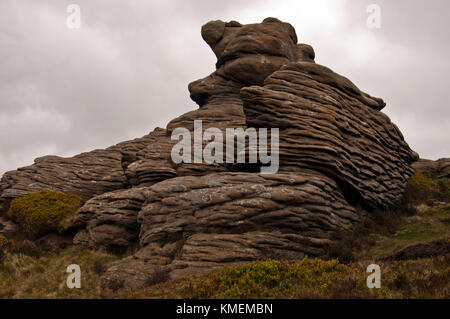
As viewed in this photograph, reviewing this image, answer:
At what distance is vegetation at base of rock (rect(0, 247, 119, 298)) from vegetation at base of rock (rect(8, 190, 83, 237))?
4.99 meters

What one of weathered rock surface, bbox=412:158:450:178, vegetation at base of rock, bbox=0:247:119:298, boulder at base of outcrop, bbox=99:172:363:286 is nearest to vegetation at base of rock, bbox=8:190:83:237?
vegetation at base of rock, bbox=0:247:119:298

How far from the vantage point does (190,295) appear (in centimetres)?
1334

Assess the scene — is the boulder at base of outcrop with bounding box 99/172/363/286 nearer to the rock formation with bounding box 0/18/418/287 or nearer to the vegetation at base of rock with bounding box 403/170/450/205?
the rock formation with bounding box 0/18/418/287

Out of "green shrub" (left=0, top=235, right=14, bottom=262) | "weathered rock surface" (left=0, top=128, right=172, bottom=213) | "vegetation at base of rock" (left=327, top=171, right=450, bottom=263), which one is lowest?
"green shrub" (left=0, top=235, right=14, bottom=262)

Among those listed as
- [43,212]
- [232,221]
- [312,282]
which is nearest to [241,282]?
[312,282]

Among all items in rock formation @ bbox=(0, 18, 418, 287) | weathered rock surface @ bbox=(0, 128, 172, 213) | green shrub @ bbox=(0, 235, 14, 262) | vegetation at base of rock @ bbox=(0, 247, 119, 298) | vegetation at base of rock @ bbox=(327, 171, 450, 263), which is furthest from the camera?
weathered rock surface @ bbox=(0, 128, 172, 213)

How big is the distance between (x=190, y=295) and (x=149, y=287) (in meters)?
3.10

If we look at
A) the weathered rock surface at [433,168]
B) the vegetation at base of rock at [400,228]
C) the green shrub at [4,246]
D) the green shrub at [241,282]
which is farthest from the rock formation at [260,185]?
the green shrub at [4,246]

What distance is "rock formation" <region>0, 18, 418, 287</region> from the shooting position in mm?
19391

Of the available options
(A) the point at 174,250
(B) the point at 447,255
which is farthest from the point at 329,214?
(A) the point at 174,250

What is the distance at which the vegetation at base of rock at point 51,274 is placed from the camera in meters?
16.6

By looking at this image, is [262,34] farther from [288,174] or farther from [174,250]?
[174,250]

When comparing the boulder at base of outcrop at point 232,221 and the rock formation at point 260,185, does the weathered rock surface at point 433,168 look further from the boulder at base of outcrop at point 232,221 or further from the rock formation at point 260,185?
the boulder at base of outcrop at point 232,221
